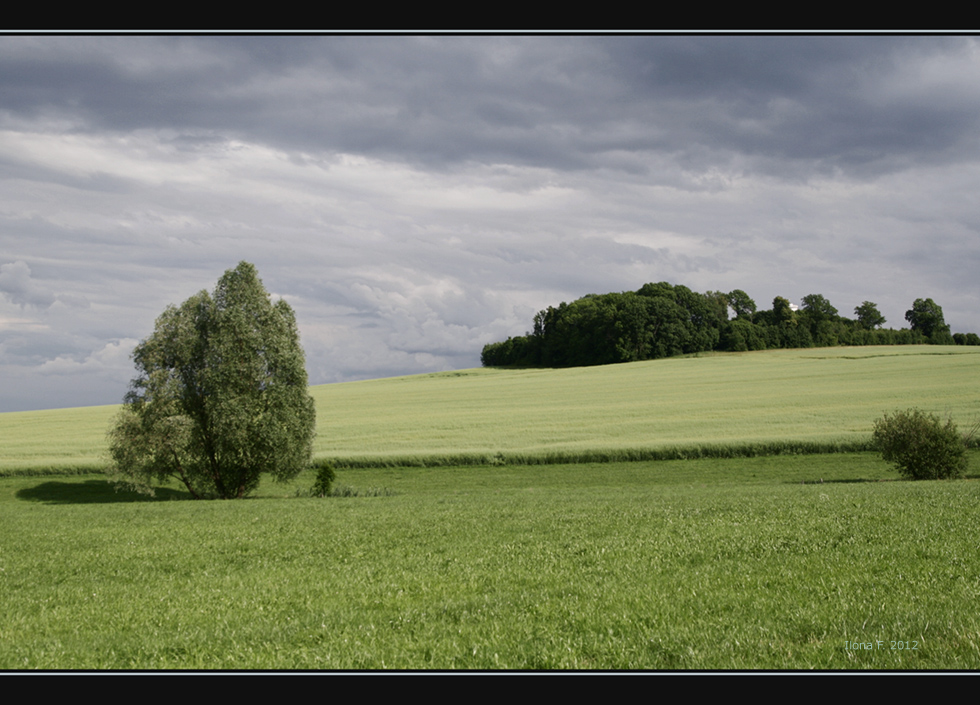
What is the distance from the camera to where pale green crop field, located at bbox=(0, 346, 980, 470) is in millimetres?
41594

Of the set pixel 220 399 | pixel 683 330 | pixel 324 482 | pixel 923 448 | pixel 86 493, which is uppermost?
pixel 683 330

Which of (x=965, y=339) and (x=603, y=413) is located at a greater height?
(x=965, y=339)

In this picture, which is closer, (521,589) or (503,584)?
(521,589)

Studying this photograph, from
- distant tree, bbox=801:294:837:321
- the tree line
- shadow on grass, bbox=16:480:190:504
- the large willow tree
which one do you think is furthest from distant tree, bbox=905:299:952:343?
shadow on grass, bbox=16:480:190:504

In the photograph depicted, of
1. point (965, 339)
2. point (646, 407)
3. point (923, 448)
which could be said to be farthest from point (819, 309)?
point (923, 448)

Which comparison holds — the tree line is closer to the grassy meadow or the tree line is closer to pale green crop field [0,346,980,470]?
pale green crop field [0,346,980,470]

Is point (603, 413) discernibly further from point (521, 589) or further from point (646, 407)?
point (521, 589)

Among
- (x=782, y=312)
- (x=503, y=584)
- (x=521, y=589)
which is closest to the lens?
(x=521, y=589)

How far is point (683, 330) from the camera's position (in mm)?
115688

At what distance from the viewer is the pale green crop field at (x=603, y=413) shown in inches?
1638

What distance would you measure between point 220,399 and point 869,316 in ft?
408

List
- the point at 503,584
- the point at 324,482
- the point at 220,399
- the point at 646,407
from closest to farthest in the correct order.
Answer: the point at 503,584
the point at 324,482
the point at 220,399
the point at 646,407

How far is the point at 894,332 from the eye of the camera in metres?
113
